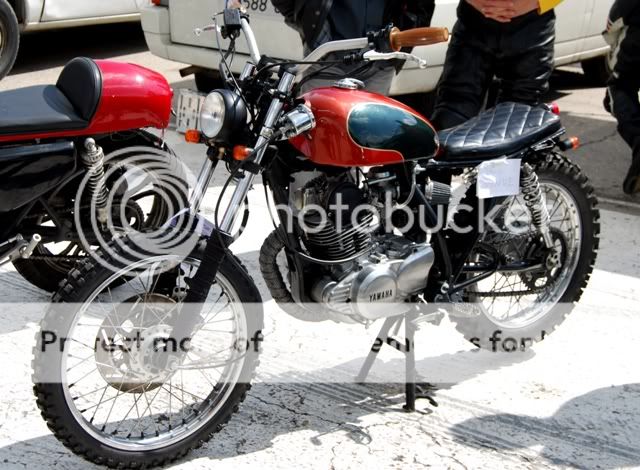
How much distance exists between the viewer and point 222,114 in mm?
2820

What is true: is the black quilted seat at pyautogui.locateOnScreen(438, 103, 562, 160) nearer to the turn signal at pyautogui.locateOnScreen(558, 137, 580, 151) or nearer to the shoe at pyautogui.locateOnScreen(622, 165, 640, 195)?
the turn signal at pyautogui.locateOnScreen(558, 137, 580, 151)

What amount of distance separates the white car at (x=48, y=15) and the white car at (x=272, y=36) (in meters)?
0.33

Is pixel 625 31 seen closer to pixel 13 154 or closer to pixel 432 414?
pixel 432 414

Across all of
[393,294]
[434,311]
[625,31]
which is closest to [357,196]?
[393,294]

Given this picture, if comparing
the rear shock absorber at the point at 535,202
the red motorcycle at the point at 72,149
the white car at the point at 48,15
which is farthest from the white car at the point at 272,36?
the rear shock absorber at the point at 535,202

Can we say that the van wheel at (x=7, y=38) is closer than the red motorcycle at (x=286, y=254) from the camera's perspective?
No

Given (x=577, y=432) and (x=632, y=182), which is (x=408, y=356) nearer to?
(x=577, y=432)

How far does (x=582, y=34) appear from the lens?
285 inches

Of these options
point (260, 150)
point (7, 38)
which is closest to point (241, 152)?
point (260, 150)

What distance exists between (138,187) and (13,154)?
69 cm

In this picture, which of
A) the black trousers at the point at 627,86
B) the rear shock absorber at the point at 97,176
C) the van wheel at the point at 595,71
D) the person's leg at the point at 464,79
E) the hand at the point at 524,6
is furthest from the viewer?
the van wheel at the point at 595,71

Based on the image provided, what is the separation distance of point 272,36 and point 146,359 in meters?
3.50

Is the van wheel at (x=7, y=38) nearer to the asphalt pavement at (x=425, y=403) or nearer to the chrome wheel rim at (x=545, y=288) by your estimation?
the asphalt pavement at (x=425, y=403)

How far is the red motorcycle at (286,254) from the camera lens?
9.34 feet
